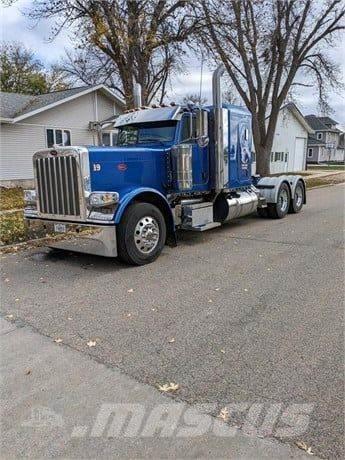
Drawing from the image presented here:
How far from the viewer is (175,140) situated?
7695 mm

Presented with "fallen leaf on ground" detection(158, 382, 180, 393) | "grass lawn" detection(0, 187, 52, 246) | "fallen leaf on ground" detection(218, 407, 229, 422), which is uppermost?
"grass lawn" detection(0, 187, 52, 246)

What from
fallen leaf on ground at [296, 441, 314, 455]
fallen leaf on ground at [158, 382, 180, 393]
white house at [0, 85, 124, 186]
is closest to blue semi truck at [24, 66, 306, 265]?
fallen leaf on ground at [158, 382, 180, 393]

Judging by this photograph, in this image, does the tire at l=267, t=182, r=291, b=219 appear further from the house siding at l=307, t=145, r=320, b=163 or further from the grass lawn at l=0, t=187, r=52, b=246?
the house siding at l=307, t=145, r=320, b=163

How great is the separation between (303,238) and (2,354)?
20.9 ft

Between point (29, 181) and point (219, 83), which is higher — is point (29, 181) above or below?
below

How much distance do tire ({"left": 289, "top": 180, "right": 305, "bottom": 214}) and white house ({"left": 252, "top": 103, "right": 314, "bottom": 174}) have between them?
945 inches

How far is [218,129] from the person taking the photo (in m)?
8.21

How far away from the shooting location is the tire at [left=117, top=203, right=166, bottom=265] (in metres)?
6.41

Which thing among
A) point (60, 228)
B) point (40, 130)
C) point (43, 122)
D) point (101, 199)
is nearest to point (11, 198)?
point (40, 130)

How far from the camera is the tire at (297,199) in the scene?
11.9 m

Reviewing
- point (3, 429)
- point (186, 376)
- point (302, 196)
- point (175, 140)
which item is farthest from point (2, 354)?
point (302, 196)

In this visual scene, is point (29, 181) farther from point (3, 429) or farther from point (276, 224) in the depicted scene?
point (3, 429)

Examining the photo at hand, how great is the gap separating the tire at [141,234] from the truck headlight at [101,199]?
342mm

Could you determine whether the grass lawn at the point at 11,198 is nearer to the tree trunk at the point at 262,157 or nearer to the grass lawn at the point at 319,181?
the tree trunk at the point at 262,157
